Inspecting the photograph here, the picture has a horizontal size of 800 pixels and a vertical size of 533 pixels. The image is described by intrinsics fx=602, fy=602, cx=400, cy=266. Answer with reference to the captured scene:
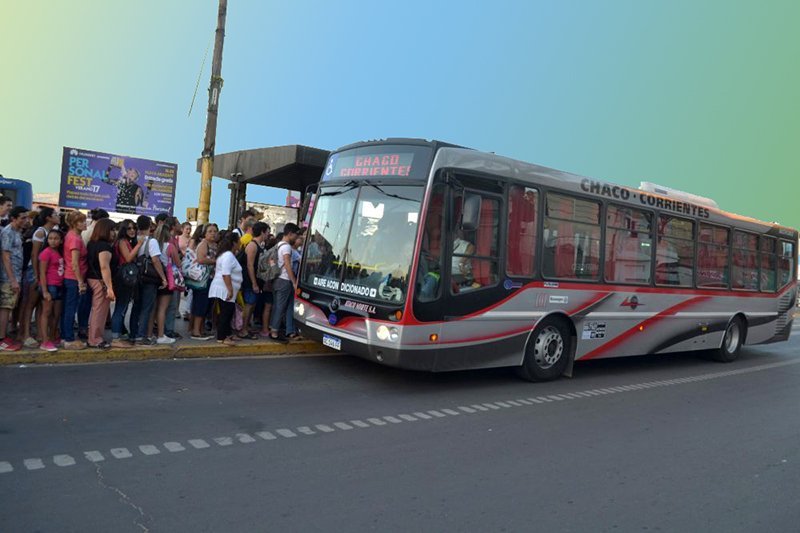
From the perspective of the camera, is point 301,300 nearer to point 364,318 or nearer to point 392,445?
point 364,318

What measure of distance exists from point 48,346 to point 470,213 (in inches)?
209

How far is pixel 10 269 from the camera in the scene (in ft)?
23.4

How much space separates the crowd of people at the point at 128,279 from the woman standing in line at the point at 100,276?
0.01 m

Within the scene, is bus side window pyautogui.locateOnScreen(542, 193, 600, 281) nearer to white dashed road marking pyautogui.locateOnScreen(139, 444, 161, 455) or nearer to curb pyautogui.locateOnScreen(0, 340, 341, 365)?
curb pyautogui.locateOnScreen(0, 340, 341, 365)

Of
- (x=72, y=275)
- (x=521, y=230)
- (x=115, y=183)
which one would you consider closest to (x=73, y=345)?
(x=72, y=275)

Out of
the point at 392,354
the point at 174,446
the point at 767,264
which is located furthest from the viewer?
the point at 767,264

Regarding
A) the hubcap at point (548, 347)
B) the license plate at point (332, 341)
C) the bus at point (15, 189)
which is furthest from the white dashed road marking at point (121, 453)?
A: the bus at point (15, 189)

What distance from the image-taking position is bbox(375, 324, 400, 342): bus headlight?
6773mm

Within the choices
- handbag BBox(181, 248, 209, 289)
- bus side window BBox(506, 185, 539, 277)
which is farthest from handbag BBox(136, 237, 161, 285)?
bus side window BBox(506, 185, 539, 277)

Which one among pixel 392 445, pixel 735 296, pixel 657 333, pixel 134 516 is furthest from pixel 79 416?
pixel 735 296

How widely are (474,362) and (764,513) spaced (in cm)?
358

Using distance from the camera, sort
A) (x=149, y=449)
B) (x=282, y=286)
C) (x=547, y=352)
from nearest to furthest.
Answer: (x=149, y=449), (x=547, y=352), (x=282, y=286)

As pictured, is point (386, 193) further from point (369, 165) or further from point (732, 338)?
point (732, 338)

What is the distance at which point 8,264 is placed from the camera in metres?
7.10
